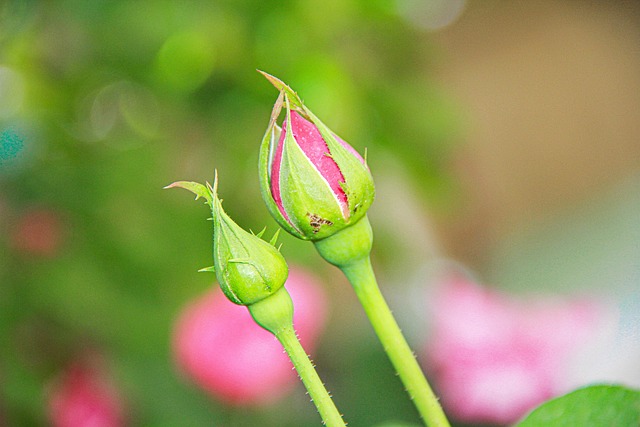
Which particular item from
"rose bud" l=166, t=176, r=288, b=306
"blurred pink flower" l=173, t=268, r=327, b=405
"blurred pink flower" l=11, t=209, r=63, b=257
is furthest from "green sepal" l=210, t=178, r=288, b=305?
"blurred pink flower" l=11, t=209, r=63, b=257

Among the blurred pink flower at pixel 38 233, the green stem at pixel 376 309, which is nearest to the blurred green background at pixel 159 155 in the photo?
the blurred pink flower at pixel 38 233

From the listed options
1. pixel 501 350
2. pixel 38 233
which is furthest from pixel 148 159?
pixel 501 350

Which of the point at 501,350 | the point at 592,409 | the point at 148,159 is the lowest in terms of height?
the point at 501,350

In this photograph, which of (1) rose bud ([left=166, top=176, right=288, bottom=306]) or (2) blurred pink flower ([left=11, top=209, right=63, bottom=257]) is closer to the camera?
(1) rose bud ([left=166, top=176, right=288, bottom=306])

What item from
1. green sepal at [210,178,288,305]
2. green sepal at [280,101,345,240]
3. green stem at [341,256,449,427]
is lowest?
green stem at [341,256,449,427]

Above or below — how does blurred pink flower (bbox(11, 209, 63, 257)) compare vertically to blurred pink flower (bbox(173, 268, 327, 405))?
above

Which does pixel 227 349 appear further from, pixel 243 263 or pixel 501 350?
Answer: pixel 243 263

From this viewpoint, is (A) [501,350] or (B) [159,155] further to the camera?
(B) [159,155]

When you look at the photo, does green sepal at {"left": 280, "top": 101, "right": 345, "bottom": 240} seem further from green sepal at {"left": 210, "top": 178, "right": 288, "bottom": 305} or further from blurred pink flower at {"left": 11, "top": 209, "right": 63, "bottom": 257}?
blurred pink flower at {"left": 11, "top": 209, "right": 63, "bottom": 257}
